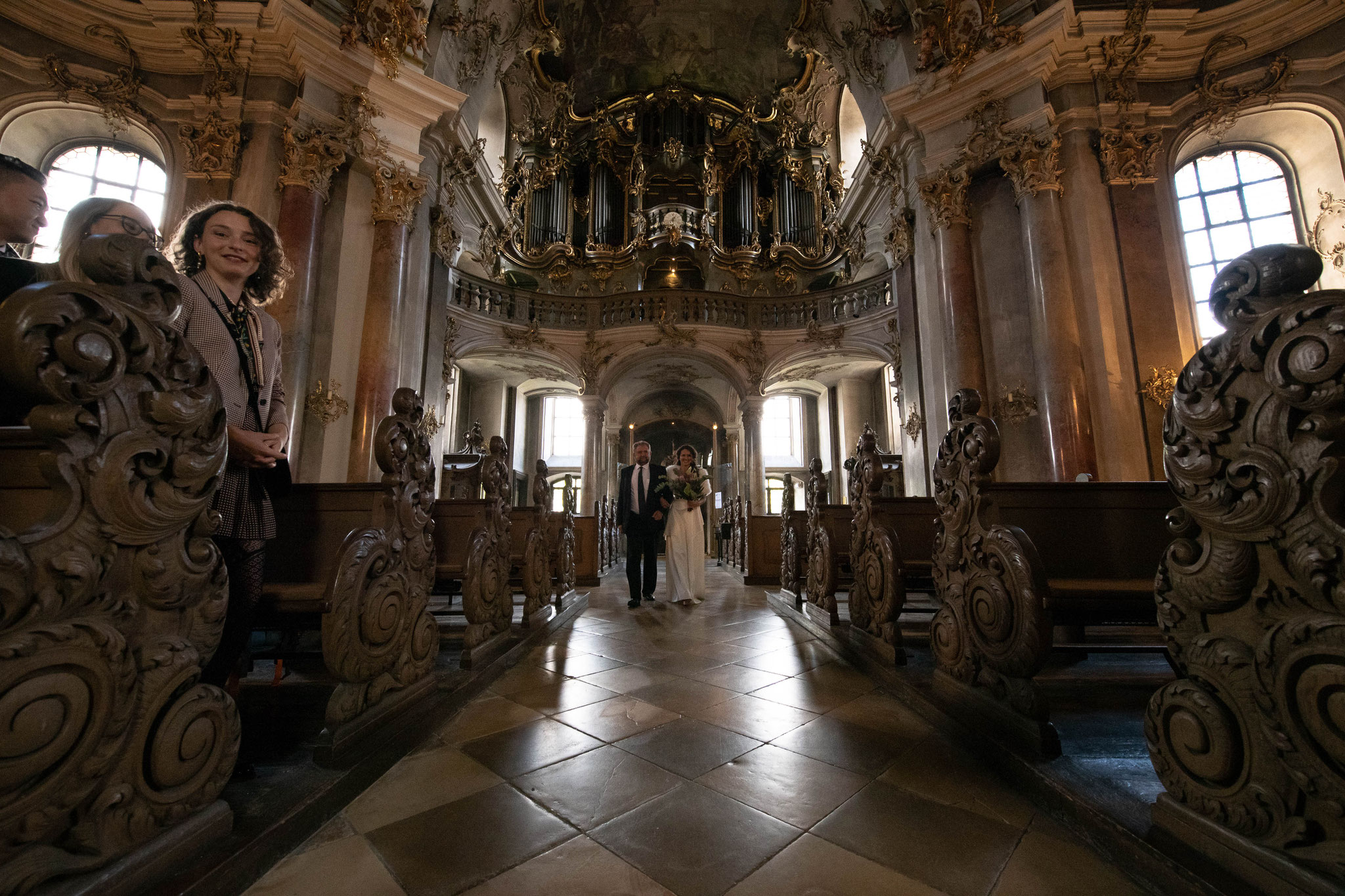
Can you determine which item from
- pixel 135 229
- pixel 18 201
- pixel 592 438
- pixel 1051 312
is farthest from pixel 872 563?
pixel 592 438

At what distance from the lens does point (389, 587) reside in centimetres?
193

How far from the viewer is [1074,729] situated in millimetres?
1937

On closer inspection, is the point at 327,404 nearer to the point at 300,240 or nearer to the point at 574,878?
the point at 300,240

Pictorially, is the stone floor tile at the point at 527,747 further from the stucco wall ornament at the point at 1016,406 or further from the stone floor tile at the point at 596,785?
the stucco wall ornament at the point at 1016,406


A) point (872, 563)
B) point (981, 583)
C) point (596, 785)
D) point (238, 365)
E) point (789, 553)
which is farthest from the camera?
point (789, 553)

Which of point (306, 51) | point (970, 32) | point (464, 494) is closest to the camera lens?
point (306, 51)

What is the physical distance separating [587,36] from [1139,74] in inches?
461

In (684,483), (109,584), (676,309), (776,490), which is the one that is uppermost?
(676,309)

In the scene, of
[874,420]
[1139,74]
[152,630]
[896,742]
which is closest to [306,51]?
[152,630]

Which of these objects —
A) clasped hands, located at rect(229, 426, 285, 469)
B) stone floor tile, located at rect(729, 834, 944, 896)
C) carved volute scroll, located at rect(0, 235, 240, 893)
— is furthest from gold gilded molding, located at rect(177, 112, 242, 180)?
stone floor tile, located at rect(729, 834, 944, 896)

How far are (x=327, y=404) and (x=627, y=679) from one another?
5.59 meters

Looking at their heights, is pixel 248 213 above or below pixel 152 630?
above

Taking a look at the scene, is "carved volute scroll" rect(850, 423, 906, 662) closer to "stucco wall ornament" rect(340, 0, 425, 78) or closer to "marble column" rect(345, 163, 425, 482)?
"marble column" rect(345, 163, 425, 482)

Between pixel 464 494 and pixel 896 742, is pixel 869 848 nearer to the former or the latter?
pixel 896 742
